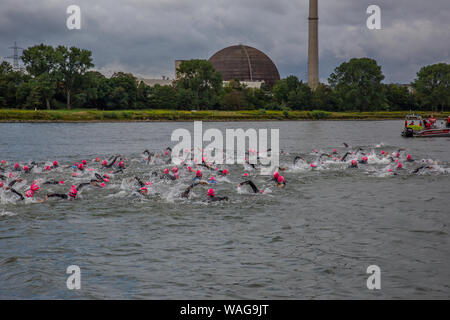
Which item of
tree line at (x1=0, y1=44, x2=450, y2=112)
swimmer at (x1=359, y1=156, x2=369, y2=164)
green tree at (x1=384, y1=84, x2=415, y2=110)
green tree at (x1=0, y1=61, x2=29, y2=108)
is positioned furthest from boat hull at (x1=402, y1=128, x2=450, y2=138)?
green tree at (x1=384, y1=84, x2=415, y2=110)

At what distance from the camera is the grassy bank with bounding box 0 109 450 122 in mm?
85125

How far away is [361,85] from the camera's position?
123 meters

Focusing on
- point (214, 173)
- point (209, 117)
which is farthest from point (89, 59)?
point (214, 173)

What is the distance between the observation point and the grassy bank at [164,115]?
85.1 m

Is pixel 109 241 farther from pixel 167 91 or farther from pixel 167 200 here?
pixel 167 91

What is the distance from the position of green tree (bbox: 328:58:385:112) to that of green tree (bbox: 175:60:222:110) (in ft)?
108

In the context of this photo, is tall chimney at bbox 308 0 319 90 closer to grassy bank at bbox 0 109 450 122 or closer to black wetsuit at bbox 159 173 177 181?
grassy bank at bbox 0 109 450 122

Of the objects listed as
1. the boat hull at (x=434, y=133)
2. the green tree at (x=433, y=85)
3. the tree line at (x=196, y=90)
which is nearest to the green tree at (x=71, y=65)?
the tree line at (x=196, y=90)

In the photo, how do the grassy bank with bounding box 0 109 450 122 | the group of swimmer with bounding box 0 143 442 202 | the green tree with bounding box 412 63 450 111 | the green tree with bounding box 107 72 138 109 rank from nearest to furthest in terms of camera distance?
the group of swimmer with bounding box 0 143 442 202
the grassy bank with bounding box 0 109 450 122
the green tree with bounding box 107 72 138 109
the green tree with bounding box 412 63 450 111

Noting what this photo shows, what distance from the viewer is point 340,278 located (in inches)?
373

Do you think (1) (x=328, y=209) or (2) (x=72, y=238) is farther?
(1) (x=328, y=209)

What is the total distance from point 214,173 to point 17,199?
9.18m

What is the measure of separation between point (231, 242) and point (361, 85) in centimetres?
11814
